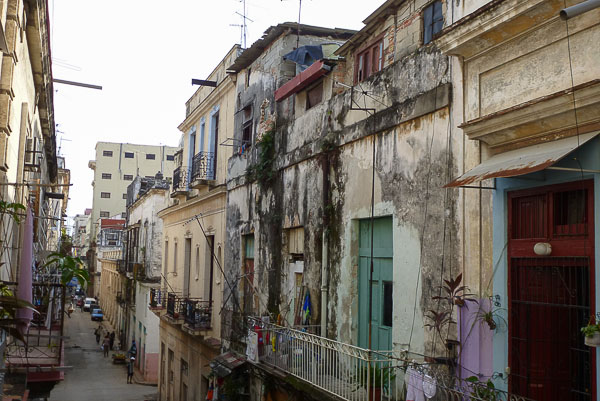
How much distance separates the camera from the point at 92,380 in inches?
1120

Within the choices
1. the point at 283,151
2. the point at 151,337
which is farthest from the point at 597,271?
the point at 151,337

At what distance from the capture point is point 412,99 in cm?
951

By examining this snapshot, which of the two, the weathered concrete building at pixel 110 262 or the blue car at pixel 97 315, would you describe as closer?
the weathered concrete building at pixel 110 262

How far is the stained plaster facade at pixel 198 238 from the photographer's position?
18406mm

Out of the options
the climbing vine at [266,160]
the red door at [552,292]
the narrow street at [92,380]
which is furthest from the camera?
the narrow street at [92,380]

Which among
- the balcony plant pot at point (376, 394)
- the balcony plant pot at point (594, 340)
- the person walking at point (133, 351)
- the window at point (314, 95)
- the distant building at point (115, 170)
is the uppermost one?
the distant building at point (115, 170)

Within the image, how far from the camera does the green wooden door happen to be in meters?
10.3

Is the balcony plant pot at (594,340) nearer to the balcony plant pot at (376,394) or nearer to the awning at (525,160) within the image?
the awning at (525,160)

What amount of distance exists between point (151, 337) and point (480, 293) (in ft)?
85.1

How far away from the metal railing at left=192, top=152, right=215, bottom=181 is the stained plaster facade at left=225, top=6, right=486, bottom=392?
4.22 m

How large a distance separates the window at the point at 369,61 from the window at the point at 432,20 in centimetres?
133

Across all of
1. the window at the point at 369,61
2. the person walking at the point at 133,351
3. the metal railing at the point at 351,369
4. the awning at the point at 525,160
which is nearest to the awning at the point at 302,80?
the window at the point at 369,61

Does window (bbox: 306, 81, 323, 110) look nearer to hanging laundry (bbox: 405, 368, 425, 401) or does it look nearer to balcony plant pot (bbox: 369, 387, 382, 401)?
balcony plant pot (bbox: 369, 387, 382, 401)

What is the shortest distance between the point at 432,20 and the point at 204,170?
37.1 ft
